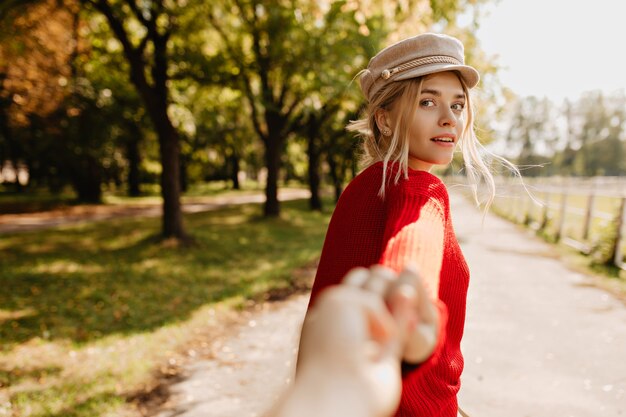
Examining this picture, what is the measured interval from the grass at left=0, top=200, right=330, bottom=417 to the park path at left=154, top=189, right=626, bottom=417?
645mm

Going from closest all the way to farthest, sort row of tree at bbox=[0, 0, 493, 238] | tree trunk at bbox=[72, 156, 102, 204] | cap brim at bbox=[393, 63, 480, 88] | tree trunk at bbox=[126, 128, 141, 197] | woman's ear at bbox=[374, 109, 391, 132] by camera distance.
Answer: cap brim at bbox=[393, 63, 480, 88] → woman's ear at bbox=[374, 109, 391, 132] → row of tree at bbox=[0, 0, 493, 238] → tree trunk at bbox=[72, 156, 102, 204] → tree trunk at bbox=[126, 128, 141, 197]

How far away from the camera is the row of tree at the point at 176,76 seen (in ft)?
30.7

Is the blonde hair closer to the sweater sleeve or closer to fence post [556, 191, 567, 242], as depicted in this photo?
the sweater sleeve

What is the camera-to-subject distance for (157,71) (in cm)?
1002

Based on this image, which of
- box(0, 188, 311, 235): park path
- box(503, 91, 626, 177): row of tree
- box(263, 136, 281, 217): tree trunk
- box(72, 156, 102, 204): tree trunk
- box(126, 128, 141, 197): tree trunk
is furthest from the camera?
box(503, 91, 626, 177): row of tree

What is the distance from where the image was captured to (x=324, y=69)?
1015 cm

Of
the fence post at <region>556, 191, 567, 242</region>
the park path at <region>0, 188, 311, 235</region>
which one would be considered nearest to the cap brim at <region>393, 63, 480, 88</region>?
the fence post at <region>556, 191, 567, 242</region>

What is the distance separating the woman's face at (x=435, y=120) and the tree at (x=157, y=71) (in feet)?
31.7

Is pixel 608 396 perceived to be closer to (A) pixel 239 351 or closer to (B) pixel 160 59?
(A) pixel 239 351

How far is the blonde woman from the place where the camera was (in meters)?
1.22

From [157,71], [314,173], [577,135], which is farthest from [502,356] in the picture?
[577,135]

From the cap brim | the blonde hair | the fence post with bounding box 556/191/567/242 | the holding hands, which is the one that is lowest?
the fence post with bounding box 556/191/567/242

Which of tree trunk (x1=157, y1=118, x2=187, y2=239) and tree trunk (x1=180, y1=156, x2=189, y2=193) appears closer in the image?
tree trunk (x1=157, y1=118, x2=187, y2=239)

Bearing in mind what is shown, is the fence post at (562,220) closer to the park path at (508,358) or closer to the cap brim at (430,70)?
the park path at (508,358)
